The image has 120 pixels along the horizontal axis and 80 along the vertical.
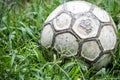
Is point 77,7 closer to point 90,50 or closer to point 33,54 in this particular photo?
point 90,50

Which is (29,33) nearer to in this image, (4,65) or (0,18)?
(0,18)

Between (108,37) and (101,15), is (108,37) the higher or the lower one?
the lower one

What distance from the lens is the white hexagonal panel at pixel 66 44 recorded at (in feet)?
10.8

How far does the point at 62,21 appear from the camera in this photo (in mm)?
3373

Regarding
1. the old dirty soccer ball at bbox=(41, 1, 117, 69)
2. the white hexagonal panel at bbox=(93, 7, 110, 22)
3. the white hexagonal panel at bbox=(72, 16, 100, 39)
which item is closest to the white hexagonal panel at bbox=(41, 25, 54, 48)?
the old dirty soccer ball at bbox=(41, 1, 117, 69)

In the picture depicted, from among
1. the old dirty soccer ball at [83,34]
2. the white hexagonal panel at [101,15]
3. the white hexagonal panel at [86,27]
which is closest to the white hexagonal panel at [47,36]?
the old dirty soccer ball at [83,34]

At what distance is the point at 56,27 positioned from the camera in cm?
338

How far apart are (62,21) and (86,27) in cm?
22

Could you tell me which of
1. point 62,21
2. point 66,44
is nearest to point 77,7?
point 62,21

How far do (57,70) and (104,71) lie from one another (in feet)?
1.44

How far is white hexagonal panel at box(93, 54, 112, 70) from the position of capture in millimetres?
3391

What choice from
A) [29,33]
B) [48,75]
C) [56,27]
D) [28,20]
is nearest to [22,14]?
[28,20]

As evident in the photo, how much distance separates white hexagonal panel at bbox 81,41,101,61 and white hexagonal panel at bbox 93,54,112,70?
0.08 metres

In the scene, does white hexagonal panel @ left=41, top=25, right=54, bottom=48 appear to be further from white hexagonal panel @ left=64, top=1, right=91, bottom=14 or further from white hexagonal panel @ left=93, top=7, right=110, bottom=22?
white hexagonal panel @ left=93, top=7, right=110, bottom=22
